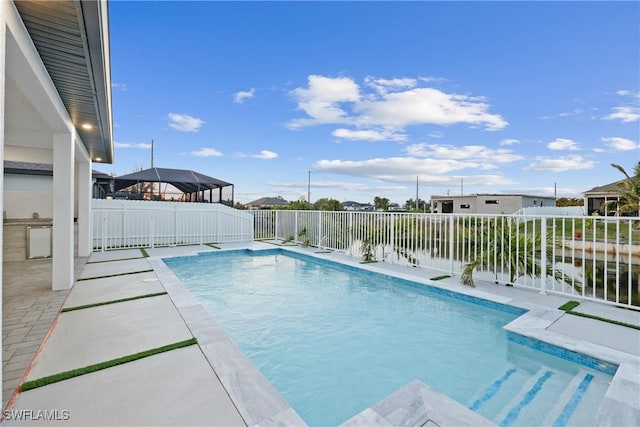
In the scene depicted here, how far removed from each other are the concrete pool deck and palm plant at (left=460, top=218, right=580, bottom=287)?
45cm

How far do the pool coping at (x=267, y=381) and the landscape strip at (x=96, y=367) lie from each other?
0.26 m

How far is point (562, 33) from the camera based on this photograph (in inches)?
321

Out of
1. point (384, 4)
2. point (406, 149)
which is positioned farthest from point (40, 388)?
point (406, 149)

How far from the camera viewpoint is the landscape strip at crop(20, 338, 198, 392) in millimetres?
2330

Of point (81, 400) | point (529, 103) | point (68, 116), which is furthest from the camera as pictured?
point (529, 103)

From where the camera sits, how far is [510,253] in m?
5.18

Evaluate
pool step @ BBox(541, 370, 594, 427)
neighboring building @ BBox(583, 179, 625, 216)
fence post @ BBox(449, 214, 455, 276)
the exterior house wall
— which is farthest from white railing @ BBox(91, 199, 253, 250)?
neighboring building @ BBox(583, 179, 625, 216)

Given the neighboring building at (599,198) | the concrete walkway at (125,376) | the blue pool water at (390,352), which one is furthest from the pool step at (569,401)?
the neighboring building at (599,198)

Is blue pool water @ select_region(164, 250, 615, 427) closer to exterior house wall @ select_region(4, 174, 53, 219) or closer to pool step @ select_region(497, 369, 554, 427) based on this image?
pool step @ select_region(497, 369, 554, 427)

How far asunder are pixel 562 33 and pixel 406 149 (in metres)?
11.3

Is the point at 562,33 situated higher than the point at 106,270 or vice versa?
the point at 562,33

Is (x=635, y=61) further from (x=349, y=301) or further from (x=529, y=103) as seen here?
(x=349, y=301)

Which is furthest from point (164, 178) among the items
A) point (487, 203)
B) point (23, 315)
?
point (487, 203)

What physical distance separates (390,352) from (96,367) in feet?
9.57
